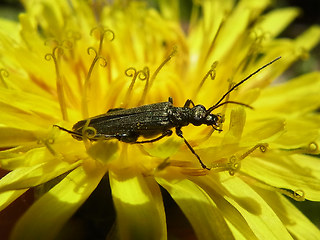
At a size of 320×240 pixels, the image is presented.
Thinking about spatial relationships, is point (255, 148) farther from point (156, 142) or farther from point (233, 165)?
point (156, 142)

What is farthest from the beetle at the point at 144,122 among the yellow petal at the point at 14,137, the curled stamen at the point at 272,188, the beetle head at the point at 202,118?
the curled stamen at the point at 272,188

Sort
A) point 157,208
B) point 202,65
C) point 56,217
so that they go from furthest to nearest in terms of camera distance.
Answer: point 202,65 < point 157,208 < point 56,217

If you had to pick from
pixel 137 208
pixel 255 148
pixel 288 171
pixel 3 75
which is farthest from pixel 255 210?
pixel 3 75

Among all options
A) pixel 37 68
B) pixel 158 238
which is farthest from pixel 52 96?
pixel 158 238

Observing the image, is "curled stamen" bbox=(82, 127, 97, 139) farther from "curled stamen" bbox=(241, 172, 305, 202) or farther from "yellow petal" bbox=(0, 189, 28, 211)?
"curled stamen" bbox=(241, 172, 305, 202)

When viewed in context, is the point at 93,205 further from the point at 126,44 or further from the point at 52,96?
the point at 126,44

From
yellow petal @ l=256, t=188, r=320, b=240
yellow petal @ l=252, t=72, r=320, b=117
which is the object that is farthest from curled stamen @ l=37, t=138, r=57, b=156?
yellow petal @ l=252, t=72, r=320, b=117
